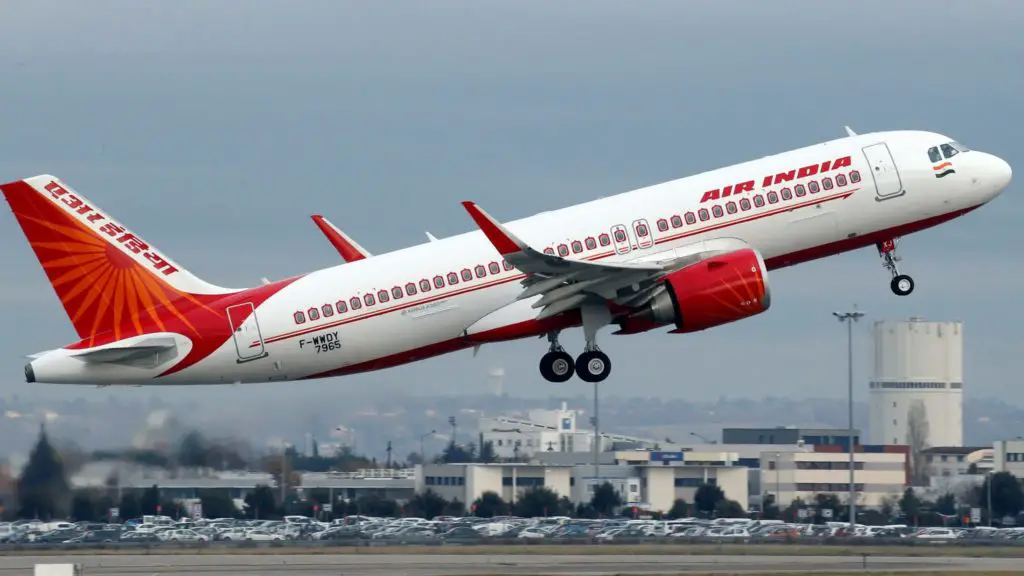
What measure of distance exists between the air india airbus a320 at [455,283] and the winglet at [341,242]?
11.2ft

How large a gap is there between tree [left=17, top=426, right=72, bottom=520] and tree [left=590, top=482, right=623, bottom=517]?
3312 centimetres

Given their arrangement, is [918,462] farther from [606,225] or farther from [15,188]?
[15,188]

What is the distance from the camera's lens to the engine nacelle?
53.8 meters

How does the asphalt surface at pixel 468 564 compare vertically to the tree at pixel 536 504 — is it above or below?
below

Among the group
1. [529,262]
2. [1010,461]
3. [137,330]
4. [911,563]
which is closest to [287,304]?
[137,330]

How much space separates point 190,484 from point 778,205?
3223 cm

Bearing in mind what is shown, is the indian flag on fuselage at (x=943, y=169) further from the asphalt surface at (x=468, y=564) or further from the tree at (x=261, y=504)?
the tree at (x=261, y=504)

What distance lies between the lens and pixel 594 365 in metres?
56.1

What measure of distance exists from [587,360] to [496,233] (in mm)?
7084

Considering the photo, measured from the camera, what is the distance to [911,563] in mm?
67000

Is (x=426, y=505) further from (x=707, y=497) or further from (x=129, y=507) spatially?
(x=707, y=497)

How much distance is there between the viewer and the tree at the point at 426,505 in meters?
87.4

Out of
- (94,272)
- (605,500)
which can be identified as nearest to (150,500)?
(94,272)

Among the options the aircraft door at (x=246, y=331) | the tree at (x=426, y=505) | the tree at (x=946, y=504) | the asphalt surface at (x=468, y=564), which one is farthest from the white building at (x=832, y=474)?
the aircraft door at (x=246, y=331)
